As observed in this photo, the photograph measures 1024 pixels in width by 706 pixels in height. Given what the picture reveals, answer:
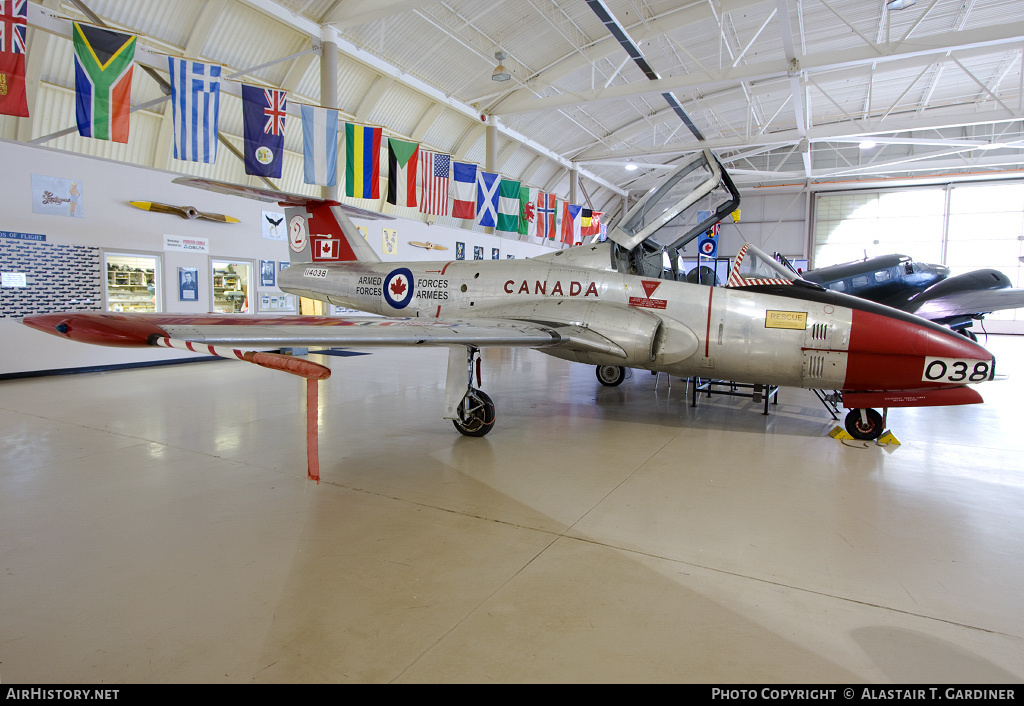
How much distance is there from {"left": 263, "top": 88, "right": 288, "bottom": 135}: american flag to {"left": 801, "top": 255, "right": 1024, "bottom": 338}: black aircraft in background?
38.6ft

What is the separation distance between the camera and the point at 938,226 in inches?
1032

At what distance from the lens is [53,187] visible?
813 centimetres

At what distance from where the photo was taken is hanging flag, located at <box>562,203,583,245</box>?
1966 centimetres

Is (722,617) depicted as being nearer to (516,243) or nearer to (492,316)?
(492,316)

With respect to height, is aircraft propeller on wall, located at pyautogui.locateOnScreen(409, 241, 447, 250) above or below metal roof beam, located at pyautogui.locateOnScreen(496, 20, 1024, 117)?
below

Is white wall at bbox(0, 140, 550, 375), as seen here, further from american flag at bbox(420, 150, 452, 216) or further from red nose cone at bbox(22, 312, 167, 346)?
red nose cone at bbox(22, 312, 167, 346)

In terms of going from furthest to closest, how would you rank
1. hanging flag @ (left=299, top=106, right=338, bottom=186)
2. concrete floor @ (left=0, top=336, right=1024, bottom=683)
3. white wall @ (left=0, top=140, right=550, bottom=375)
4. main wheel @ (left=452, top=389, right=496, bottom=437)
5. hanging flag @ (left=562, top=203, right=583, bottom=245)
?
hanging flag @ (left=562, top=203, right=583, bottom=245), hanging flag @ (left=299, top=106, right=338, bottom=186), white wall @ (left=0, top=140, right=550, bottom=375), main wheel @ (left=452, top=389, right=496, bottom=437), concrete floor @ (left=0, top=336, right=1024, bottom=683)

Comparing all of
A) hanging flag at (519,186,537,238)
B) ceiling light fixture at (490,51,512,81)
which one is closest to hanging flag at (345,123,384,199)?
ceiling light fixture at (490,51,512,81)

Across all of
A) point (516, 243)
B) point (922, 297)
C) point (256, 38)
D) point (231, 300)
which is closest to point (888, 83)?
point (922, 297)

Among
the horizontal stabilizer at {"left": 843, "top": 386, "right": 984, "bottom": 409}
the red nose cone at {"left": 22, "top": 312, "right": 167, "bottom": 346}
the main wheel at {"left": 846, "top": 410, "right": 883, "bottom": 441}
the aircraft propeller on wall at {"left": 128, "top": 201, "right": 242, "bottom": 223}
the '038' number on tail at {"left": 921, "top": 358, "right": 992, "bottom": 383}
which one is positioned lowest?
the main wheel at {"left": 846, "top": 410, "right": 883, "bottom": 441}

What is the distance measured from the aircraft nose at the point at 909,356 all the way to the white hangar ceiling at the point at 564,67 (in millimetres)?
9111

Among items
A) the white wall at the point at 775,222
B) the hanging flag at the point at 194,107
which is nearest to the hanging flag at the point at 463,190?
the hanging flag at the point at 194,107

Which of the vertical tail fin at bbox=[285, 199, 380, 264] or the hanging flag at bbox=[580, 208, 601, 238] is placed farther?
the hanging flag at bbox=[580, 208, 601, 238]
